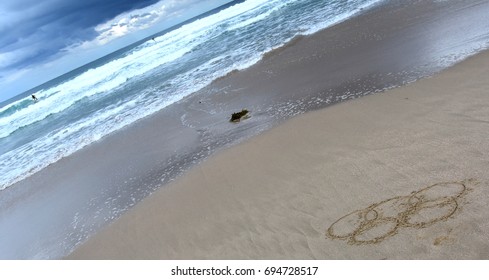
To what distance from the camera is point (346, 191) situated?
4773mm

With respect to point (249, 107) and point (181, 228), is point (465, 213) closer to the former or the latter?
point (181, 228)

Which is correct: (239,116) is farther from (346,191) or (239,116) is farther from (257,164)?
(346,191)

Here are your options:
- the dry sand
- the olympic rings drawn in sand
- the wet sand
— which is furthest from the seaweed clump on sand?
the olympic rings drawn in sand

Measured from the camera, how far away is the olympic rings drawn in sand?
3.83 m

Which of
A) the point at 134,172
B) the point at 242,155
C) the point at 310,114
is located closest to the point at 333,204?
the point at 242,155

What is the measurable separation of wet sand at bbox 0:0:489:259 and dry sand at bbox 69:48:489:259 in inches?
1.1

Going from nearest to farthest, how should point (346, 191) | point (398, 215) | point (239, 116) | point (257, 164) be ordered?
point (398, 215), point (346, 191), point (257, 164), point (239, 116)

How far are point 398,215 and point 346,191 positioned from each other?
854 mm

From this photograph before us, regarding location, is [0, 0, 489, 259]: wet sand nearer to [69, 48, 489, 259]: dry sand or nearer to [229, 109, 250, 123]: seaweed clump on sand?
[69, 48, 489, 259]: dry sand

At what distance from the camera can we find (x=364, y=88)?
809cm

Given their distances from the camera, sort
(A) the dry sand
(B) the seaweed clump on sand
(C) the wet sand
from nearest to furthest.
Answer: (A) the dry sand
(C) the wet sand
(B) the seaweed clump on sand

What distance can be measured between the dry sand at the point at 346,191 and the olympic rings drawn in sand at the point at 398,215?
0.01 metres

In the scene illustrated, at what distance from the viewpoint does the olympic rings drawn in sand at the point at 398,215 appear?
12.6ft

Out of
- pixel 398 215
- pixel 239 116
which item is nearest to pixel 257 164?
pixel 239 116
